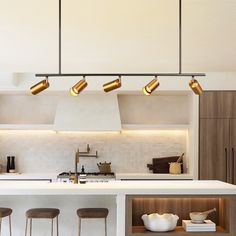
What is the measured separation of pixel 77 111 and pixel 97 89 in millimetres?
596

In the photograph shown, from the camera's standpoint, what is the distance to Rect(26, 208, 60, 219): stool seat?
4219mm

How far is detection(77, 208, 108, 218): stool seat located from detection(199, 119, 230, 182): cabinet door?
2.83 metres

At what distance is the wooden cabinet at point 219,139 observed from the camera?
21.8 feet

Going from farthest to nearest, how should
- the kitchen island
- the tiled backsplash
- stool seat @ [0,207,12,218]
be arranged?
1. the tiled backsplash
2. stool seat @ [0,207,12,218]
3. the kitchen island

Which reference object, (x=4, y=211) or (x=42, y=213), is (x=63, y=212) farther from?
(x=4, y=211)

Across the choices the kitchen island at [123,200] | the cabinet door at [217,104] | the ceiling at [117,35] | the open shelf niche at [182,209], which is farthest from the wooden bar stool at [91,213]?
the cabinet door at [217,104]

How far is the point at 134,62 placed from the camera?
5.80 m

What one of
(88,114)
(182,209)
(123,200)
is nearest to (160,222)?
(182,209)

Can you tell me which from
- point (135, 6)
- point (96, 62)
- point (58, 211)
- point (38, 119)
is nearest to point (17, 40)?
point (96, 62)

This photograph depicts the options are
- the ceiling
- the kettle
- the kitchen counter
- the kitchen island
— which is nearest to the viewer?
the ceiling

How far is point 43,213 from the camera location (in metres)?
4.23

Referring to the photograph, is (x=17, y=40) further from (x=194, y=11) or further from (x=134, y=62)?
(x=194, y=11)

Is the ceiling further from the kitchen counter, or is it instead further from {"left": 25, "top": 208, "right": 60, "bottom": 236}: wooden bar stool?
{"left": 25, "top": 208, "right": 60, "bottom": 236}: wooden bar stool

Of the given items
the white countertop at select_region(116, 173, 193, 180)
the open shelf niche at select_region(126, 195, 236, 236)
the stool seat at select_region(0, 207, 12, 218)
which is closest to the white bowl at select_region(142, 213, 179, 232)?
the open shelf niche at select_region(126, 195, 236, 236)
